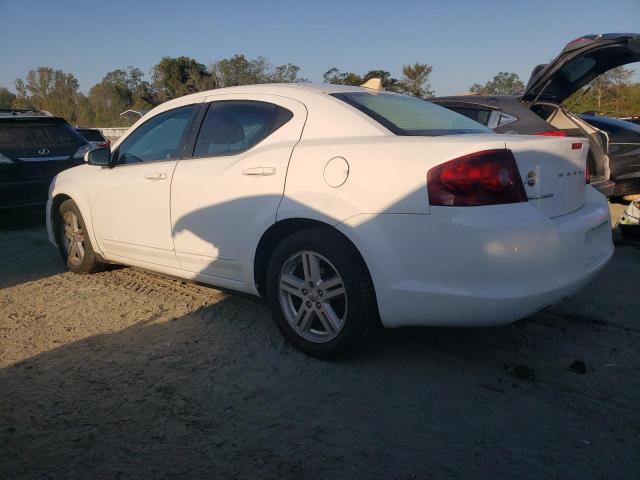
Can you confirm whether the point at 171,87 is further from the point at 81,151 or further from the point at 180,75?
the point at 81,151

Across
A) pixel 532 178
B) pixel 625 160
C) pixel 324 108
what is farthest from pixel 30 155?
pixel 625 160

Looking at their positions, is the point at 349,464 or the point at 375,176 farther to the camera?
the point at 375,176

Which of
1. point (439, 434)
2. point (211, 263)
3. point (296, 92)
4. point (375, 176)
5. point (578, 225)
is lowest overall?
point (439, 434)

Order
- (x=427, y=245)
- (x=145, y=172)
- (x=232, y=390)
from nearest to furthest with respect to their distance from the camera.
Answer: (x=427, y=245) < (x=232, y=390) < (x=145, y=172)

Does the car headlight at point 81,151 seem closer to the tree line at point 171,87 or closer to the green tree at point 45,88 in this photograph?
the tree line at point 171,87

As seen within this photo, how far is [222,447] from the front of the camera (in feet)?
7.62

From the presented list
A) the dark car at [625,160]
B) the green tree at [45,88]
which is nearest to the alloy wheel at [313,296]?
the dark car at [625,160]

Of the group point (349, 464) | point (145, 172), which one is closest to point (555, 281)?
point (349, 464)

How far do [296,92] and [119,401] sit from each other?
2088mm

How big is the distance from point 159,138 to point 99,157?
2.35 ft

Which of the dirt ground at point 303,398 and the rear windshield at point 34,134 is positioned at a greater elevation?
the rear windshield at point 34,134

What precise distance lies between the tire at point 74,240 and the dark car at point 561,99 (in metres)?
4.29

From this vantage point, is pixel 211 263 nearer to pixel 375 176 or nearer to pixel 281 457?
pixel 375 176

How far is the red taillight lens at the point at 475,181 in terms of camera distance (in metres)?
2.56
